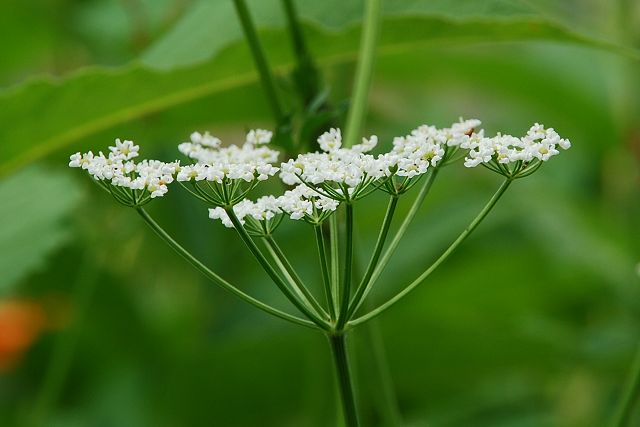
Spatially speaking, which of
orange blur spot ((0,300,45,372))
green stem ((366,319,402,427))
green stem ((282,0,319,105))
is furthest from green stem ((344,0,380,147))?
orange blur spot ((0,300,45,372))

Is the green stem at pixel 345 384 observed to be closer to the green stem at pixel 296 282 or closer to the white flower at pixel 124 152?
the green stem at pixel 296 282

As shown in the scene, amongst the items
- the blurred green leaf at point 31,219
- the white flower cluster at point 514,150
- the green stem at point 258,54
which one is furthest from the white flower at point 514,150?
the blurred green leaf at point 31,219

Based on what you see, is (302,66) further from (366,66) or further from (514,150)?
(514,150)

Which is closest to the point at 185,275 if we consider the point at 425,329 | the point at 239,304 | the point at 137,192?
the point at 239,304

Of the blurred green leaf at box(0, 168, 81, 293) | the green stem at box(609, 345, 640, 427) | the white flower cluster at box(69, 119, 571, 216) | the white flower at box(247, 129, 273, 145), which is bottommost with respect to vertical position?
the green stem at box(609, 345, 640, 427)

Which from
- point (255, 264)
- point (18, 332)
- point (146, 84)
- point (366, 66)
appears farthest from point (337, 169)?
point (18, 332)

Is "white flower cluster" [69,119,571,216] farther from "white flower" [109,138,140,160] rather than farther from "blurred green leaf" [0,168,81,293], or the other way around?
"blurred green leaf" [0,168,81,293]
